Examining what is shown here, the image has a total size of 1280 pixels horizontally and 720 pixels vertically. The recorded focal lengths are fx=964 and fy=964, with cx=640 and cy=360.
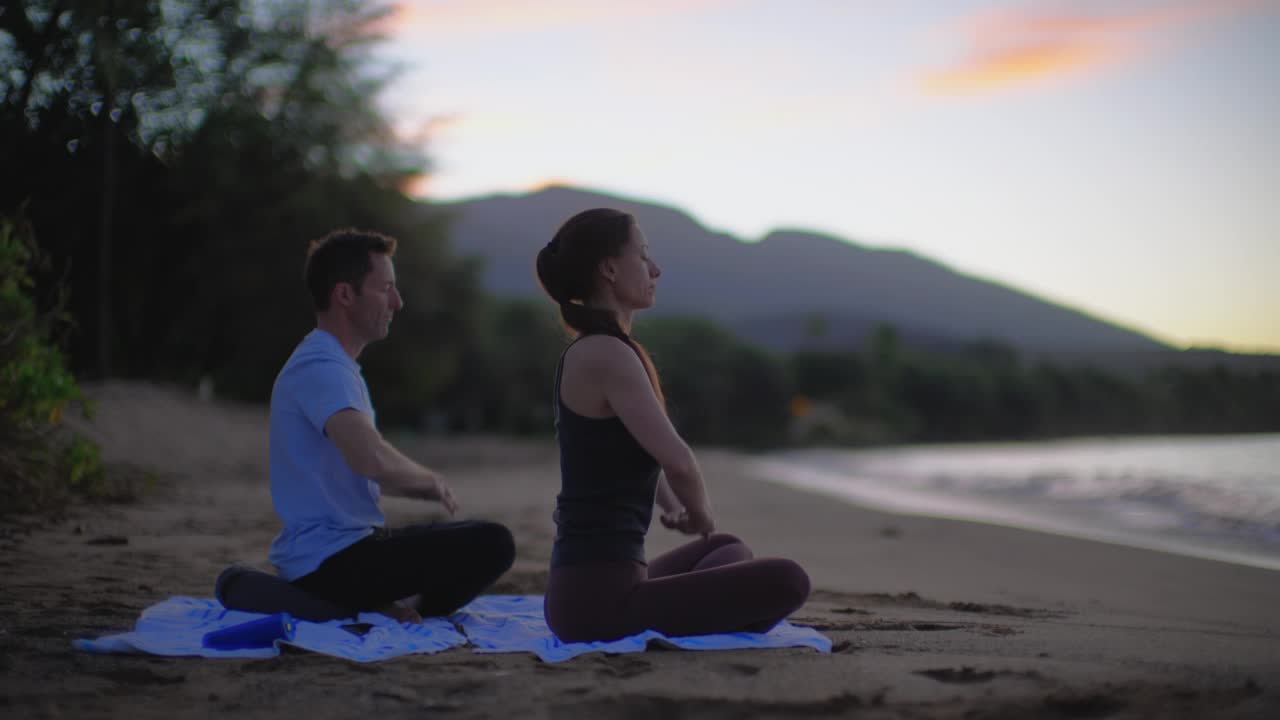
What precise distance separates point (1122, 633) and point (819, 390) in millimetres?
69437

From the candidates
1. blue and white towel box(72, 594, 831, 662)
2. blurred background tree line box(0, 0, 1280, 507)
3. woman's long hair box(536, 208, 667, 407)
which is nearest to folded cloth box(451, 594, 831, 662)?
blue and white towel box(72, 594, 831, 662)

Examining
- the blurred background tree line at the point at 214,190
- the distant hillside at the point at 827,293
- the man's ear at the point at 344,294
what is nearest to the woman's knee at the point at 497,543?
the man's ear at the point at 344,294

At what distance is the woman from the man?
49 cm

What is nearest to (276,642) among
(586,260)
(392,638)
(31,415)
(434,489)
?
(392,638)

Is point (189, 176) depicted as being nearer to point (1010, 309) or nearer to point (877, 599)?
point (877, 599)

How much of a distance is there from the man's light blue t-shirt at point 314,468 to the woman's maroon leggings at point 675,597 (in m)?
0.88

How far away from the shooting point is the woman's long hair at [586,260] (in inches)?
120

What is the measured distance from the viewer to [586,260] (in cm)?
304

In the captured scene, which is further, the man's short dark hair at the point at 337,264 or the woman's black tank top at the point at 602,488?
the man's short dark hair at the point at 337,264

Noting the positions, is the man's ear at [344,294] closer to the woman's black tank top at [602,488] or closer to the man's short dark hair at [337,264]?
the man's short dark hair at [337,264]

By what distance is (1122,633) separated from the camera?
3.32 metres

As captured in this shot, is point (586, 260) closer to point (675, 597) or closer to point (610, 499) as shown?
point (610, 499)

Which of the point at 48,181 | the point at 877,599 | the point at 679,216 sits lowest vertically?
the point at 877,599

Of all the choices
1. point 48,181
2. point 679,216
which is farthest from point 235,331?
point 679,216
